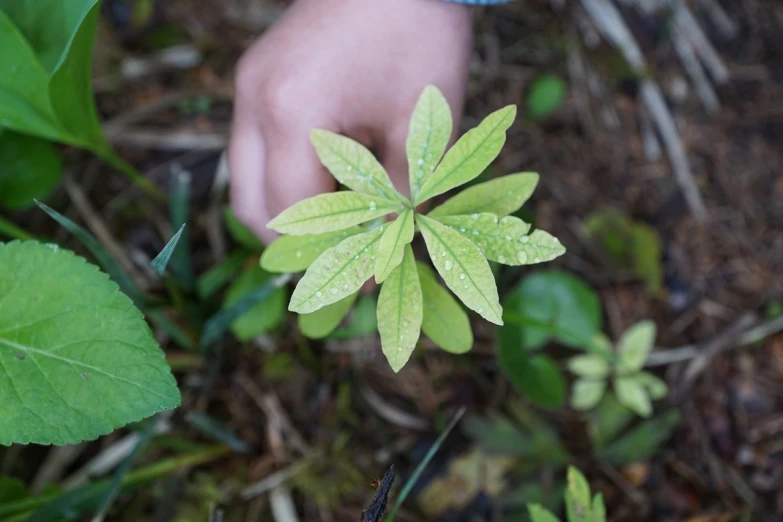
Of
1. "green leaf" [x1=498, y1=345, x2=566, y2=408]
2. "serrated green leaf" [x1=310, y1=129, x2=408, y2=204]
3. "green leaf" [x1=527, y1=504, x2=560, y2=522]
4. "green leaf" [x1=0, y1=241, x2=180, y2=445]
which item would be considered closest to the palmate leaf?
"serrated green leaf" [x1=310, y1=129, x2=408, y2=204]

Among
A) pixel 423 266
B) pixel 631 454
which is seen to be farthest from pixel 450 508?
pixel 423 266

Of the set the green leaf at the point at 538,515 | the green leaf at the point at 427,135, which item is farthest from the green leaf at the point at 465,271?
the green leaf at the point at 538,515

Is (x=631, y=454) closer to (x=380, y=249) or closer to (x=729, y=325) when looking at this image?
(x=729, y=325)

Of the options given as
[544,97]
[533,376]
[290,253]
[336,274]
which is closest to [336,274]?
[336,274]

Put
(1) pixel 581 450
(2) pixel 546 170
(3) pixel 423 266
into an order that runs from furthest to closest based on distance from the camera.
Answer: (2) pixel 546 170 < (1) pixel 581 450 < (3) pixel 423 266

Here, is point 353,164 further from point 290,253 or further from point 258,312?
point 258,312

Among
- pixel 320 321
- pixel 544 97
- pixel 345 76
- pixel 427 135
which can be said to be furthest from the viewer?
pixel 544 97

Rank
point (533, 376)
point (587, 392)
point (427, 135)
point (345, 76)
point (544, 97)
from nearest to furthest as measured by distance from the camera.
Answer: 1. point (427, 135)
2. point (345, 76)
3. point (533, 376)
4. point (587, 392)
5. point (544, 97)
